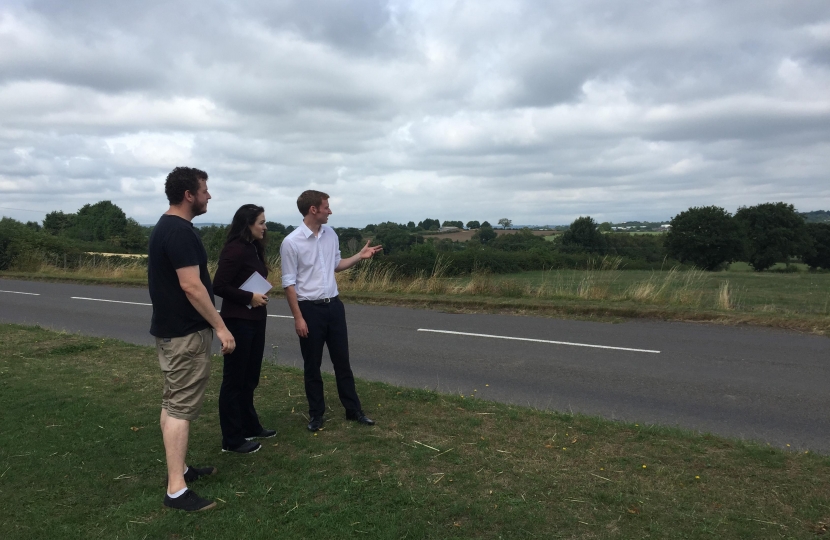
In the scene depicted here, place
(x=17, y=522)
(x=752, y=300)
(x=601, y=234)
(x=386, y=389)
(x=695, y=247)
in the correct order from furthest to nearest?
(x=695, y=247) < (x=601, y=234) < (x=752, y=300) < (x=386, y=389) < (x=17, y=522)

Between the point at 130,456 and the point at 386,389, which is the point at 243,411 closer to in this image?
the point at 130,456

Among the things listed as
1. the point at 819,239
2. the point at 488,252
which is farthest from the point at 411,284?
the point at 819,239

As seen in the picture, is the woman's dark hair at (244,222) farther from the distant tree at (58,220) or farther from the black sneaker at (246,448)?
the distant tree at (58,220)

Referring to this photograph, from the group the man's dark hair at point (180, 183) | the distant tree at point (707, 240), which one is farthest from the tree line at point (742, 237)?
the man's dark hair at point (180, 183)

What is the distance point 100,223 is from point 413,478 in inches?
2111

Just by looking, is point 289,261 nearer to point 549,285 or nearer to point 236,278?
point 236,278

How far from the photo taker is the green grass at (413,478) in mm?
3518

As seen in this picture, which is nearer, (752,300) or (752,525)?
(752,525)

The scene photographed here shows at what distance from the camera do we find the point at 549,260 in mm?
25875

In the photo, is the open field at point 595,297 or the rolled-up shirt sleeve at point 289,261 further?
the open field at point 595,297

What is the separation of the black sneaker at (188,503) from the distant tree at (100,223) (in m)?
43.3

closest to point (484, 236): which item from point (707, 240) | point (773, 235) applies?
point (707, 240)

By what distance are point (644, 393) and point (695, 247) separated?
62.8m

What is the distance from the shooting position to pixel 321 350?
521 centimetres
